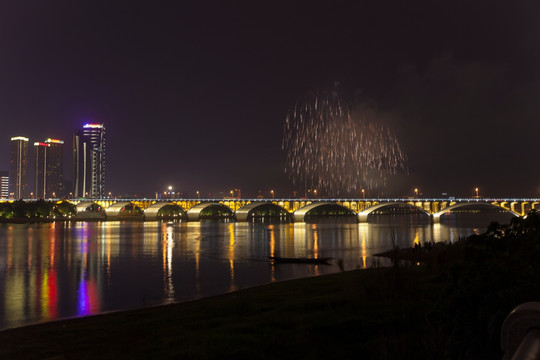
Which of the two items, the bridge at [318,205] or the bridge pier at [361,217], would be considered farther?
the bridge pier at [361,217]

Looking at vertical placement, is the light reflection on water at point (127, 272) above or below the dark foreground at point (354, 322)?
below

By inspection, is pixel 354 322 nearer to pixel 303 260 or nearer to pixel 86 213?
pixel 303 260

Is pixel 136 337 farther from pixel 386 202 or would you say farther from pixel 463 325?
pixel 386 202

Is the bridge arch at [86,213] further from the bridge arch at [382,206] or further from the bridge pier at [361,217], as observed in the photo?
the bridge arch at [382,206]

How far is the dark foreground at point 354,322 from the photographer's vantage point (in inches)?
297

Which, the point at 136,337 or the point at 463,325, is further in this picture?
the point at 136,337

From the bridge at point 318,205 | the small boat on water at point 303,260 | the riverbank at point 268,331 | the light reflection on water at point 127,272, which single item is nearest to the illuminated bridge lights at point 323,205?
the bridge at point 318,205

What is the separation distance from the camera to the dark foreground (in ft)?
24.8

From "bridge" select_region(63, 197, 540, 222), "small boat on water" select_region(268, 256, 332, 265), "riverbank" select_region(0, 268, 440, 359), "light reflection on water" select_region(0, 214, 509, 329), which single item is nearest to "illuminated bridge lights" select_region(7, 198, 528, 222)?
"bridge" select_region(63, 197, 540, 222)

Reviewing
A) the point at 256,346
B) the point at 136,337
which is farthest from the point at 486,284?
the point at 136,337

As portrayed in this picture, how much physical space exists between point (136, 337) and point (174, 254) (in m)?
42.3

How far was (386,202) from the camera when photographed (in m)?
137

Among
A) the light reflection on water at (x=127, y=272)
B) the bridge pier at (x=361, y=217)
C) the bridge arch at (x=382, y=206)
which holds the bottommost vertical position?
the light reflection on water at (x=127, y=272)

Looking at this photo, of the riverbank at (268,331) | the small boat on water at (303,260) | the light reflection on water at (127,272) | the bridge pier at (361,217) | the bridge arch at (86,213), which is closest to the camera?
the riverbank at (268,331)
